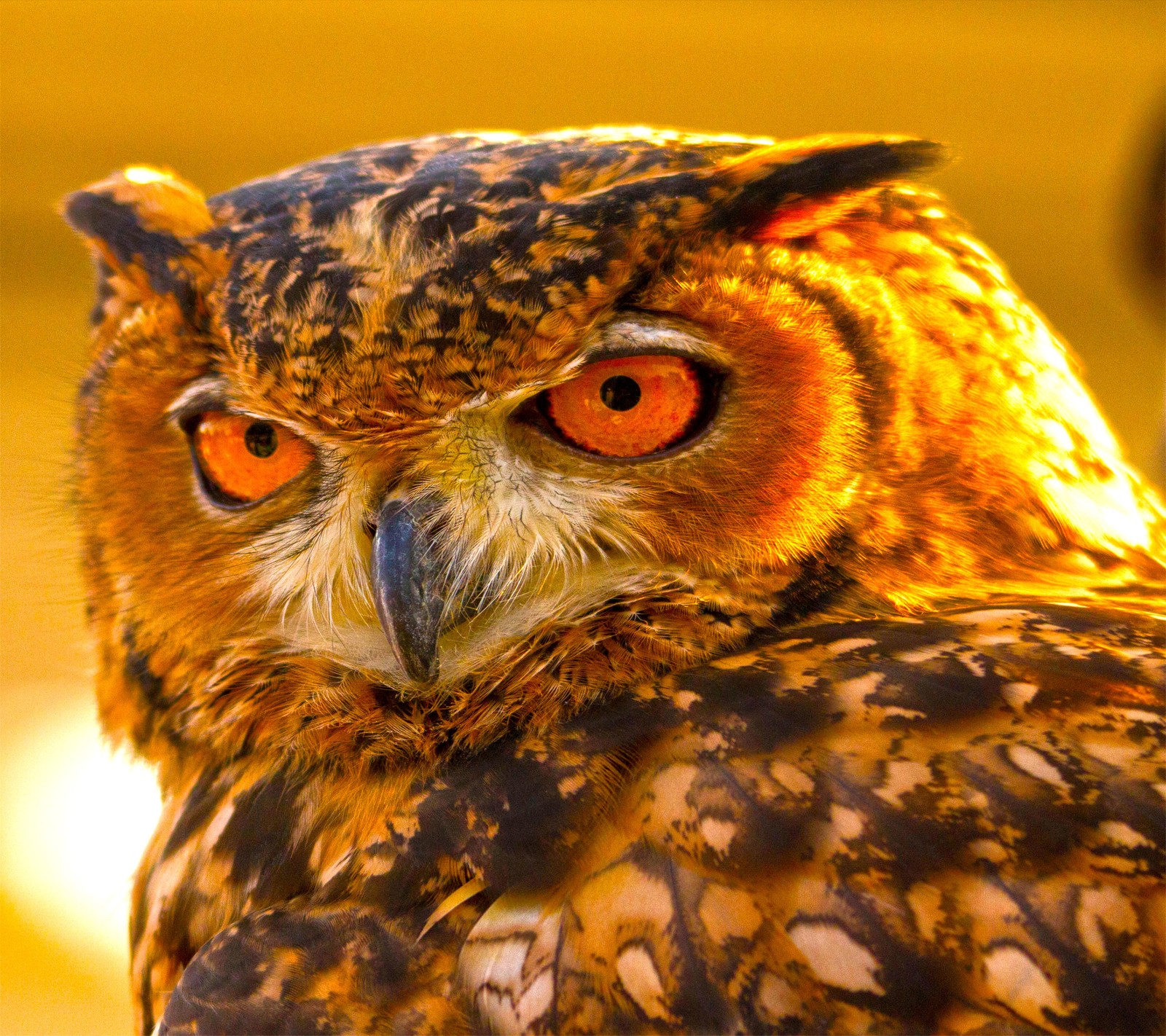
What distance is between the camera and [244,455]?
3.65 feet

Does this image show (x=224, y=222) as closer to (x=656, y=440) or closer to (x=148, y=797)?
(x=656, y=440)

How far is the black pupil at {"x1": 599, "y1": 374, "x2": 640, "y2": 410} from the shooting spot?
993 millimetres

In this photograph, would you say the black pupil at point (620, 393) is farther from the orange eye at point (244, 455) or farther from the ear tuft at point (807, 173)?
the orange eye at point (244, 455)

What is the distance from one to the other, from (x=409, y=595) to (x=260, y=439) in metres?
0.22

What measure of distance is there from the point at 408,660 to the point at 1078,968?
53 cm

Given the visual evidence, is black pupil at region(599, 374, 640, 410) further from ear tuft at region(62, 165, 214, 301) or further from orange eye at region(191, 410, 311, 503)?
ear tuft at region(62, 165, 214, 301)

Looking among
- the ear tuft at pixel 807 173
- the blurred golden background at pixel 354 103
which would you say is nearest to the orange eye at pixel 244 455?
the ear tuft at pixel 807 173

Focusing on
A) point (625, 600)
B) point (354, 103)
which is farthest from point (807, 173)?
point (354, 103)

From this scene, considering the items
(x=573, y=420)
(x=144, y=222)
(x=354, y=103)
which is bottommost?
(x=354, y=103)

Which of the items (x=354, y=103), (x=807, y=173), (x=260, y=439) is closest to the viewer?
(x=807, y=173)

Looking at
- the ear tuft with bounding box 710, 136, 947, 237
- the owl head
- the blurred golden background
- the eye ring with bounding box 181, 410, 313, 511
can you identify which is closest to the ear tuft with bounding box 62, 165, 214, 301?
the owl head

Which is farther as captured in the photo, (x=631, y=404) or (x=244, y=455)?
(x=244, y=455)

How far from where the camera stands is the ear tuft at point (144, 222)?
1.11 m

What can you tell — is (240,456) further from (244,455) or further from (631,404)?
(631,404)
